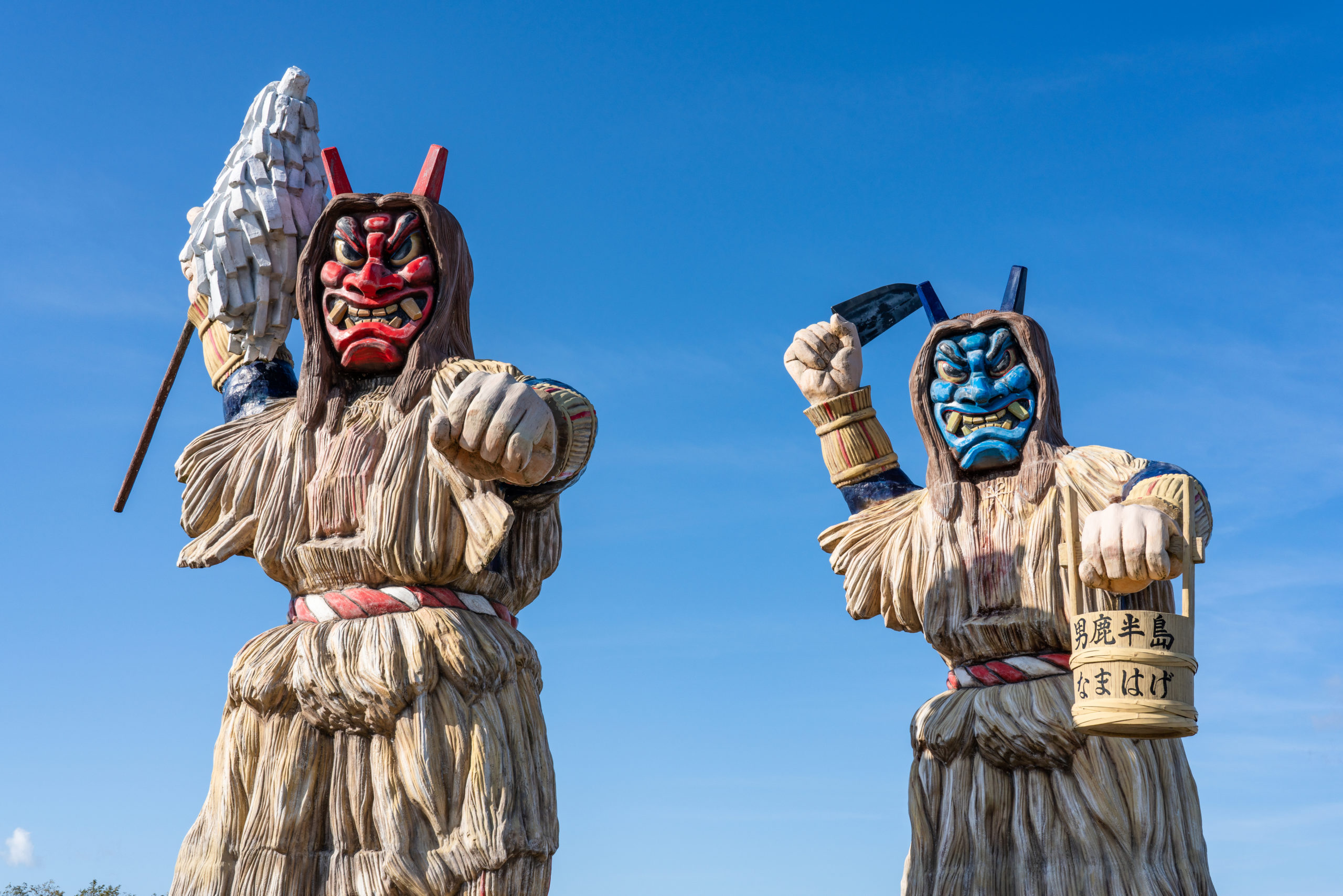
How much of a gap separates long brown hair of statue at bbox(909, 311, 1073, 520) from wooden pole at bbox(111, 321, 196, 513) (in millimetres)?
2150

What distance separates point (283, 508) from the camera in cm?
448

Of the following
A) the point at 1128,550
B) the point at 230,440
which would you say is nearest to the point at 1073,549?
the point at 1128,550

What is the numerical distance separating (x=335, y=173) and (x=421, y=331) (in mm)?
575

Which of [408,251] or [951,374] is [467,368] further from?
[951,374]

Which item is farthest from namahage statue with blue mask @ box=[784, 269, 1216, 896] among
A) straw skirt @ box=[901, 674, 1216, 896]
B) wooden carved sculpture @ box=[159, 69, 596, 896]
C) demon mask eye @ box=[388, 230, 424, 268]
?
demon mask eye @ box=[388, 230, 424, 268]

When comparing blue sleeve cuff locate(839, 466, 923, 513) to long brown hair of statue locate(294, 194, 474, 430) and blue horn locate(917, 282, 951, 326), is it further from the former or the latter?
long brown hair of statue locate(294, 194, 474, 430)

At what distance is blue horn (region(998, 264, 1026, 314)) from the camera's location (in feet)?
16.8

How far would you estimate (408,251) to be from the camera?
14.9 feet

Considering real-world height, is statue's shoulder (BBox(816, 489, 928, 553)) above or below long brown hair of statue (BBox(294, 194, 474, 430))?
below

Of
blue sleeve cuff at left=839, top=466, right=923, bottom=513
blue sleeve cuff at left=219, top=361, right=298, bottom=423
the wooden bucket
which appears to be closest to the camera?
the wooden bucket

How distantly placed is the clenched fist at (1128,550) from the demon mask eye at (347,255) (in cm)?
200

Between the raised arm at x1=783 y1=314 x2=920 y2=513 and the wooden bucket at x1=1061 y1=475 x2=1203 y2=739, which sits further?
the raised arm at x1=783 y1=314 x2=920 y2=513

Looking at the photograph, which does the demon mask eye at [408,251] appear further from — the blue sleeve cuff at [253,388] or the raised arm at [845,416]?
the raised arm at [845,416]

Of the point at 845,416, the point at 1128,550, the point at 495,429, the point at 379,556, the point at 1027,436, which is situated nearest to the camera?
the point at 495,429
